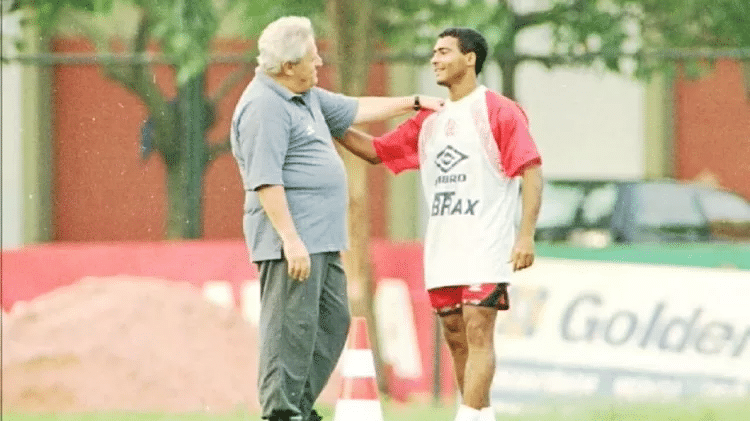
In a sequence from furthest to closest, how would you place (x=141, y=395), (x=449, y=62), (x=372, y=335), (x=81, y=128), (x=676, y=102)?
(x=81, y=128) < (x=676, y=102) < (x=372, y=335) < (x=141, y=395) < (x=449, y=62)

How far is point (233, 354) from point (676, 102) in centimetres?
384

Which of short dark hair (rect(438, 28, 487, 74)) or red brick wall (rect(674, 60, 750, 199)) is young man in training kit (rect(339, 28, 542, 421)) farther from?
red brick wall (rect(674, 60, 750, 199))

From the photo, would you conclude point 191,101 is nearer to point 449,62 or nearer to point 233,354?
point 233,354

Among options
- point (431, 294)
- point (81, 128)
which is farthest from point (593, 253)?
point (431, 294)

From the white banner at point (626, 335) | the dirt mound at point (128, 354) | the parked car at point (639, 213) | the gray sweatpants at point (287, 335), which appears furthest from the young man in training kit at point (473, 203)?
the parked car at point (639, 213)

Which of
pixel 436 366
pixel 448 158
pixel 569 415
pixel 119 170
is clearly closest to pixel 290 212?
pixel 448 158

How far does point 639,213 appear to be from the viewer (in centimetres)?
1399

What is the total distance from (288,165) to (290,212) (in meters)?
0.19

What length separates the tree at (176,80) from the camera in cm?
1391

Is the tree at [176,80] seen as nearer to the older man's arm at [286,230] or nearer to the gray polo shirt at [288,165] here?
the gray polo shirt at [288,165]

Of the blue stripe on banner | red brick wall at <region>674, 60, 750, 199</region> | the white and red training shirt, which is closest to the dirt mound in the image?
the blue stripe on banner

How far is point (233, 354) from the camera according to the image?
13.2 m

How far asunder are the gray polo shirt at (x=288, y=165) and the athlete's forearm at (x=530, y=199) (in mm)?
724

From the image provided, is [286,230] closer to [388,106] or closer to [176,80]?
[388,106]
